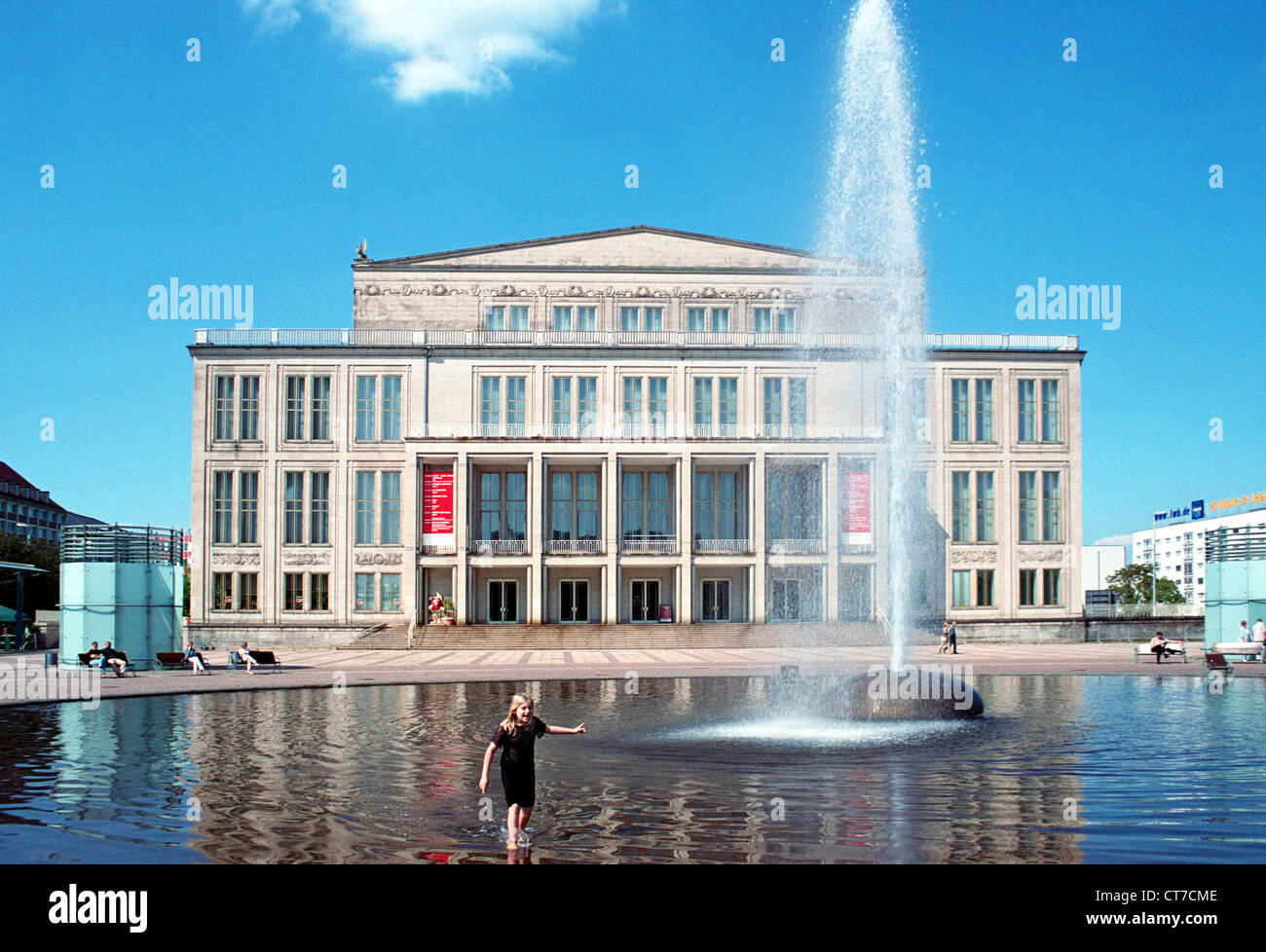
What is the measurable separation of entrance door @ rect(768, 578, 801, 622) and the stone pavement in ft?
29.4

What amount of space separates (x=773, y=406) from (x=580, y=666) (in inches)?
1092

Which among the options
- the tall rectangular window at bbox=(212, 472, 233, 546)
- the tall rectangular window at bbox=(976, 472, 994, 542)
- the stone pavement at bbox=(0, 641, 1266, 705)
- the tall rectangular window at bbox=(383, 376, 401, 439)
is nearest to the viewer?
the stone pavement at bbox=(0, 641, 1266, 705)

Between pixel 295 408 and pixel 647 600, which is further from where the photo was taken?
pixel 647 600

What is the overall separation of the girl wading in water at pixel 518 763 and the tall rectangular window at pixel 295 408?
51.0 meters

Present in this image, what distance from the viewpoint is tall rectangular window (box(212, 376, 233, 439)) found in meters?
57.3

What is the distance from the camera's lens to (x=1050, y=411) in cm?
5878

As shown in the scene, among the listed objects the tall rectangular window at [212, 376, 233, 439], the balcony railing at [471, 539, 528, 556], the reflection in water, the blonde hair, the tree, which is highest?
the tall rectangular window at [212, 376, 233, 439]

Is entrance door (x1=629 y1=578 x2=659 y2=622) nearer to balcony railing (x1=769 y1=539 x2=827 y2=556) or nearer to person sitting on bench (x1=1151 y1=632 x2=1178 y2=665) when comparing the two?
balcony railing (x1=769 y1=539 x2=827 y2=556)

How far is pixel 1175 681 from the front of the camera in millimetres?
27016

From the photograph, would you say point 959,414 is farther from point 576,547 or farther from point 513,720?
point 513,720

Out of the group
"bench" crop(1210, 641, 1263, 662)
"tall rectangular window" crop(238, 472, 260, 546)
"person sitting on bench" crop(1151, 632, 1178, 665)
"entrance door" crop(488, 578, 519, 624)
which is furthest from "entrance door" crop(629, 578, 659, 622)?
"bench" crop(1210, 641, 1263, 662)

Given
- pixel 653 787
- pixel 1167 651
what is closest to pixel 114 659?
pixel 653 787

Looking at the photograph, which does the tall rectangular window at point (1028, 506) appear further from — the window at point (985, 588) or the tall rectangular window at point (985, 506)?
the window at point (985, 588)
